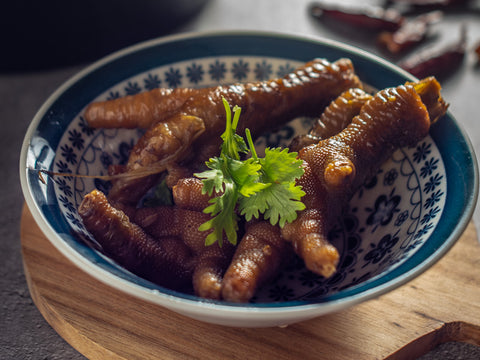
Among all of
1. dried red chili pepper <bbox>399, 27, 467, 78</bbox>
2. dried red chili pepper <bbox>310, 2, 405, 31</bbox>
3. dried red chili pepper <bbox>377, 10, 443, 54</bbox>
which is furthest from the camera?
dried red chili pepper <bbox>310, 2, 405, 31</bbox>

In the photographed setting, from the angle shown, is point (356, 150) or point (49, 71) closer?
point (356, 150)

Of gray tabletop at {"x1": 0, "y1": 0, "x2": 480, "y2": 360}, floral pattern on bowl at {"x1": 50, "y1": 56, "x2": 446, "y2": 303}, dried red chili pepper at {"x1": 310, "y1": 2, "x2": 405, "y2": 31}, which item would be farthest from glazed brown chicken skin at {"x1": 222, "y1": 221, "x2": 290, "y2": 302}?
dried red chili pepper at {"x1": 310, "y1": 2, "x2": 405, "y2": 31}

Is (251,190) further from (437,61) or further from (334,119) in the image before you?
(437,61)

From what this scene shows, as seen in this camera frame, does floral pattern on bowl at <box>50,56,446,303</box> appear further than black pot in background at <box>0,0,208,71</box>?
No

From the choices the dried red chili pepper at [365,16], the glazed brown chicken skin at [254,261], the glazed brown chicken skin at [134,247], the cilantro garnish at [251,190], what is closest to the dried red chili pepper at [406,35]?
the dried red chili pepper at [365,16]

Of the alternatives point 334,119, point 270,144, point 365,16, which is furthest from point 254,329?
point 365,16

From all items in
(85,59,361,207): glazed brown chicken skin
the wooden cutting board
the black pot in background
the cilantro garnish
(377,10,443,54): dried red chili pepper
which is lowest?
the wooden cutting board

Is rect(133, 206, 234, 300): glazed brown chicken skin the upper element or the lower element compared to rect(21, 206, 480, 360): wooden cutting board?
upper

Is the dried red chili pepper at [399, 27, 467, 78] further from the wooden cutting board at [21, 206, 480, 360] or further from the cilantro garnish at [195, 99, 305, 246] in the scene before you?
the cilantro garnish at [195, 99, 305, 246]
